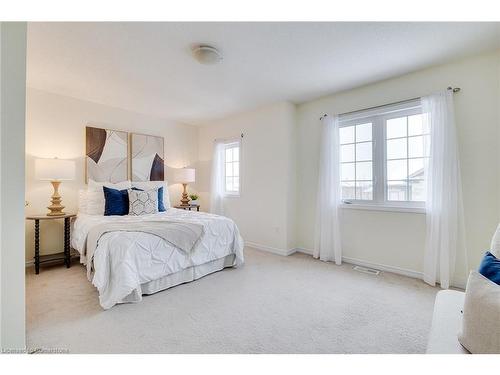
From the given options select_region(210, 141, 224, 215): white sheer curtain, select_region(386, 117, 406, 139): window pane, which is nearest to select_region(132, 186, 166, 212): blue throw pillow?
select_region(210, 141, 224, 215): white sheer curtain

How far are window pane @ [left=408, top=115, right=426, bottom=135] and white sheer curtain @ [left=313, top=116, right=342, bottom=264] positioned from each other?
840mm

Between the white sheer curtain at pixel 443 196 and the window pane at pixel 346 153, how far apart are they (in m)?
0.90

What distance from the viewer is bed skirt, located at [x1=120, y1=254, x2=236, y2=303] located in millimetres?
2166

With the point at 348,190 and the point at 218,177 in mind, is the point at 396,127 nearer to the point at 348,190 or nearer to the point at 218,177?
the point at 348,190

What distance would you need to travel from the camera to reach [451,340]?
3.22 ft

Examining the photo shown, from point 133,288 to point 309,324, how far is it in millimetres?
1524

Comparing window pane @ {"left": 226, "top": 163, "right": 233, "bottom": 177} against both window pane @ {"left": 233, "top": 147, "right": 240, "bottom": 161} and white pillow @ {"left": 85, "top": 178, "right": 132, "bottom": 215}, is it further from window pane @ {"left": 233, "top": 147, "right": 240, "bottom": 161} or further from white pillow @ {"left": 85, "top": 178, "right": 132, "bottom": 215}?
white pillow @ {"left": 85, "top": 178, "right": 132, "bottom": 215}

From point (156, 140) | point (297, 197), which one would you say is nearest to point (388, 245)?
point (297, 197)

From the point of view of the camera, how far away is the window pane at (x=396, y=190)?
285 cm

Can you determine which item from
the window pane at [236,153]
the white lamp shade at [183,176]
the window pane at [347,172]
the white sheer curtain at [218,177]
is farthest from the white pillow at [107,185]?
the window pane at [347,172]

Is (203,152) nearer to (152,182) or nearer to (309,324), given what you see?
(152,182)

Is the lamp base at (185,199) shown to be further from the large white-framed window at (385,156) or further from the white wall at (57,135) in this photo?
the large white-framed window at (385,156)
